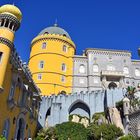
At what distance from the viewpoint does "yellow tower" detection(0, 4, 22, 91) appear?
2338 centimetres

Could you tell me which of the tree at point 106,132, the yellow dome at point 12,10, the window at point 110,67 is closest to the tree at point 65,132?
the tree at point 106,132

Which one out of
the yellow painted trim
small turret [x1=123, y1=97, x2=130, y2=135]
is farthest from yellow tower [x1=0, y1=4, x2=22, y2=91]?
the yellow painted trim

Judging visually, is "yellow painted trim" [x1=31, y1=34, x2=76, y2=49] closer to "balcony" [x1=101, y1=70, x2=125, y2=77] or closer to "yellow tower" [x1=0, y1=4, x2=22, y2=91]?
"balcony" [x1=101, y1=70, x2=125, y2=77]

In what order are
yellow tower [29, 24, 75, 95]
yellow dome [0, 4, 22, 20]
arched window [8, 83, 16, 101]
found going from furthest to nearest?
yellow tower [29, 24, 75, 95], yellow dome [0, 4, 22, 20], arched window [8, 83, 16, 101]

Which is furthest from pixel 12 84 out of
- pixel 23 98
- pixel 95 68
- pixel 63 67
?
pixel 95 68

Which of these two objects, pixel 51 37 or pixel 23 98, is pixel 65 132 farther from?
pixel 51 37

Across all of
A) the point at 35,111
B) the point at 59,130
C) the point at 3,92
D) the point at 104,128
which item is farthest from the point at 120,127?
the point at 3,92

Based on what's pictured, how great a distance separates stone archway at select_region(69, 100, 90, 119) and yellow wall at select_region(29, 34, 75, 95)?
958 cm

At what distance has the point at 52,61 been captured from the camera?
5809 centimetres

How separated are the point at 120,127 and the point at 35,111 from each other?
13.2 metres

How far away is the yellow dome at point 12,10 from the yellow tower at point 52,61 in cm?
2933

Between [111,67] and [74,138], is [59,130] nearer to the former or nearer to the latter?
[74,138]

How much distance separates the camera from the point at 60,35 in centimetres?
6144

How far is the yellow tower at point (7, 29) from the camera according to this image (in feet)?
76.7
